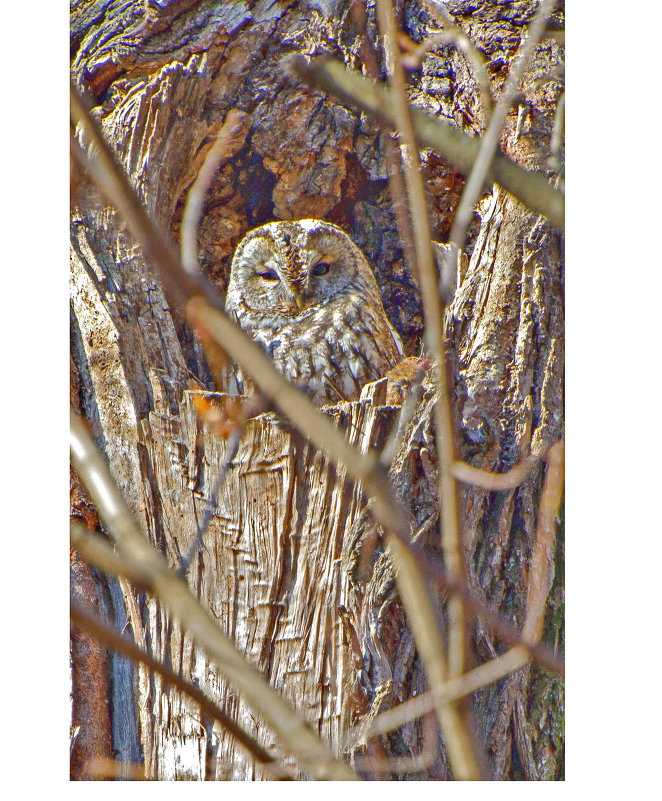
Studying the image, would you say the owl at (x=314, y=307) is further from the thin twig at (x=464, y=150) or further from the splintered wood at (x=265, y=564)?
the thin twig at (x=464, y=150)

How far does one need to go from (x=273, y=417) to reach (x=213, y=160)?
578 mm

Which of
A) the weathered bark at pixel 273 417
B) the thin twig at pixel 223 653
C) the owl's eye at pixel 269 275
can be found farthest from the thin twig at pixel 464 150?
the owl's eye at pixel 269 275

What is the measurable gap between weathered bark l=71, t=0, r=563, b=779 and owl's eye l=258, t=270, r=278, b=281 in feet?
0.32

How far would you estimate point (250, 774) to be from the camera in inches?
55.9

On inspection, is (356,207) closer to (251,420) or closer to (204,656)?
(251,420)

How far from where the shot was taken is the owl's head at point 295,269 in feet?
5.67

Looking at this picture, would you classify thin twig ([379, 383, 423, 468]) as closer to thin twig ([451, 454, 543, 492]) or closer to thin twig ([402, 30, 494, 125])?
thin twig ([451, 454, 543, 492])

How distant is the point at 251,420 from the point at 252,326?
0.43 meters

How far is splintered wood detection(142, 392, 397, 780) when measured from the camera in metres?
1.44

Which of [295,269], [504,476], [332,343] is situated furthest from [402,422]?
[295,269]

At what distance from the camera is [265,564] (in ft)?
4.91

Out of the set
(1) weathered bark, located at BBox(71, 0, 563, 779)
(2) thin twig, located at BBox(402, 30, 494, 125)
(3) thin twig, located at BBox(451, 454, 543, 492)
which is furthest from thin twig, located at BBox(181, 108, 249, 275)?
(3) thin twig, located at BBox(451, 454, 543, 492)

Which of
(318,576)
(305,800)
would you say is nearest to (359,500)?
(318,576)

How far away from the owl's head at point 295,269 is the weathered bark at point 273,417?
0.13 feet
